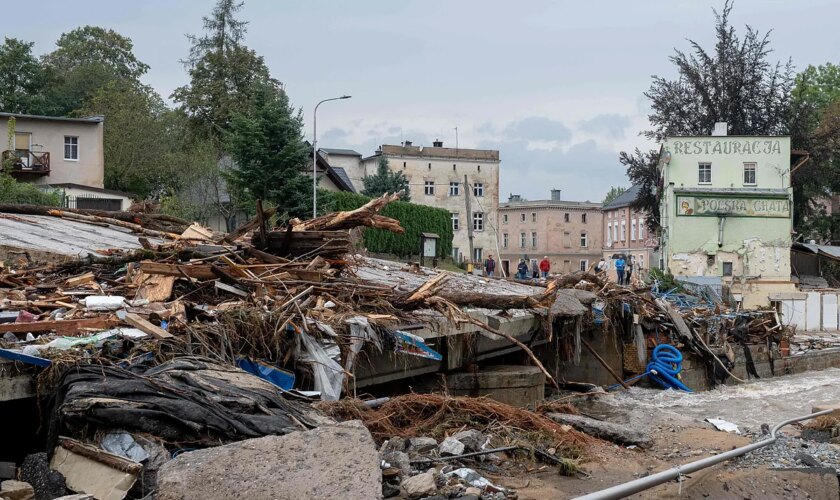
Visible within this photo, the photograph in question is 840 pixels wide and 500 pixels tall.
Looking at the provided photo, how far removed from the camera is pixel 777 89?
51.0 meters

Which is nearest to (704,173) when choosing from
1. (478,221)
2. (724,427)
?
(478,221)

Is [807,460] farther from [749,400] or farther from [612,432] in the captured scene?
[749,400]

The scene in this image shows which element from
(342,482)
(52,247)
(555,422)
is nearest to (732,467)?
(555,422)

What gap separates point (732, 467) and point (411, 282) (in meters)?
7.65

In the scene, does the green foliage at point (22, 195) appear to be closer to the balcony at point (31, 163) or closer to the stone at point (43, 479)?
the balcony at point (31, 163)

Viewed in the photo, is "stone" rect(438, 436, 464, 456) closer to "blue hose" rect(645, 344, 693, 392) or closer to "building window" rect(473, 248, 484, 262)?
"blue hose" rect(645, 344, 693, 392)

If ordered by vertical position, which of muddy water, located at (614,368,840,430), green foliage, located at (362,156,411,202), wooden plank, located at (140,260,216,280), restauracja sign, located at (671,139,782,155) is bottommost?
muddy water, located at (614,368,840,430)

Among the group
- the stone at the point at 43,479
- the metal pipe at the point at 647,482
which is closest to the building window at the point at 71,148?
the metal pipe at the point at 647,482

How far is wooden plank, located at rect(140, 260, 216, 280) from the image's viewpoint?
1006 centimetres

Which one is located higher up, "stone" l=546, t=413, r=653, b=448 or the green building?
the green building

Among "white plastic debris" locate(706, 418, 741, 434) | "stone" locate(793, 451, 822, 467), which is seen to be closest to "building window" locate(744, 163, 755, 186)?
"white plastic debris" locate(706, 418, 741, 434)

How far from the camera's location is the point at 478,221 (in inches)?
2896

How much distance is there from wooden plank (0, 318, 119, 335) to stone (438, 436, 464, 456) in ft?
10.6

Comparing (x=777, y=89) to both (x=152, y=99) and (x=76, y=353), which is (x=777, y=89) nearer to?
(x=152, y=99)
